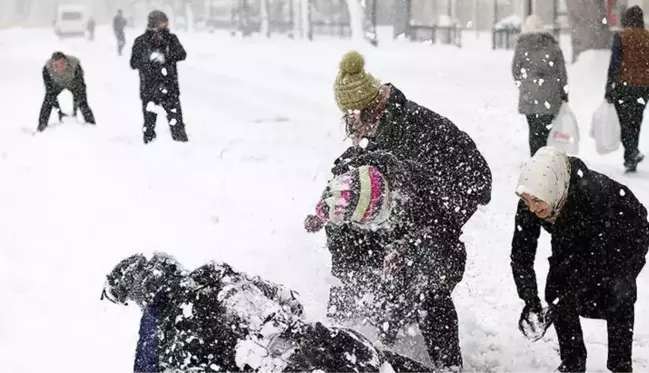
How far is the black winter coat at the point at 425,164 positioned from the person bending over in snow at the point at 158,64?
20.6 ft

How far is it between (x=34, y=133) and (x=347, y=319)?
8.51 metres

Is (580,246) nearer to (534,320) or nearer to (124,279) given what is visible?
(534,320)

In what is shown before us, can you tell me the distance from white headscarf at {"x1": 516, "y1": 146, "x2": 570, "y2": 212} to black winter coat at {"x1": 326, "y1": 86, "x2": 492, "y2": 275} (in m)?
0.50

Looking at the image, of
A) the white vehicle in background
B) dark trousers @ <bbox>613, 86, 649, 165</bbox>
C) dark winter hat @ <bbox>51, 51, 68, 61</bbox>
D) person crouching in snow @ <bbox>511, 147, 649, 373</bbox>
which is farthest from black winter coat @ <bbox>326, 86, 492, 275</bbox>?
the white vehicle in background

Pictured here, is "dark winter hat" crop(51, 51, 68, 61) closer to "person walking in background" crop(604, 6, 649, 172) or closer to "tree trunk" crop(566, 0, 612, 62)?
"person walking in background" crop(604, 6, 649, 172)

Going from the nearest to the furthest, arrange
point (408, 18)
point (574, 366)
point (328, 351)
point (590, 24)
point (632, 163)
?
point (328, 351), point (574, 366), point (632, 163), point (590, 24), point (408, 18)

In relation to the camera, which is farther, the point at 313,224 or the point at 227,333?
the point at 313,224

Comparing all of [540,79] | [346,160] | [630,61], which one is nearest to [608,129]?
[630,61]

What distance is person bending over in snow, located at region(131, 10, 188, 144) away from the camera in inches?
395

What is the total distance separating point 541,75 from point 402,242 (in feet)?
18.6

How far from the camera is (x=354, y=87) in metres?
4.09

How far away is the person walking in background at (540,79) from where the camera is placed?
28.5ft

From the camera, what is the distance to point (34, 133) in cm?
1164

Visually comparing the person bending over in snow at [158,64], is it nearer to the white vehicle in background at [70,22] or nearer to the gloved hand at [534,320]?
the gloved hand at [534,320]
